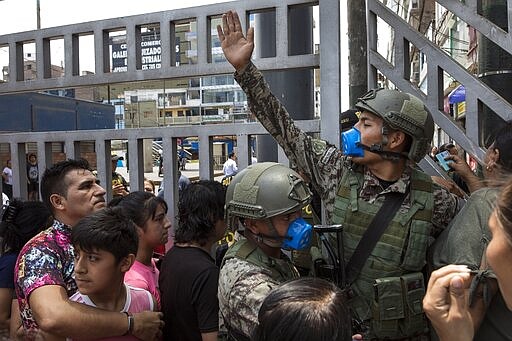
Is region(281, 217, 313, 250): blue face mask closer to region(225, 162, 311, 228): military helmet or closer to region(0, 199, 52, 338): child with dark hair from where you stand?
region(225, 162, 311, 228): military helmet

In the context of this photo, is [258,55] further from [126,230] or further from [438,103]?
[126,230]

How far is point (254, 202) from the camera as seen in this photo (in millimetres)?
1821

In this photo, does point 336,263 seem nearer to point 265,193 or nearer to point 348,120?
point 265,193

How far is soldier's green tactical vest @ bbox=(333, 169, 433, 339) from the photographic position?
198 centimetres

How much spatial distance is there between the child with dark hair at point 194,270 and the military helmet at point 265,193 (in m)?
0.31

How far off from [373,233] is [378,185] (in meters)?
0.21

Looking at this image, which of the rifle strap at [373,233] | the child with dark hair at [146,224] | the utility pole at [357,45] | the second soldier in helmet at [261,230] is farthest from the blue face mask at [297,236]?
the utility pole at [357,45]

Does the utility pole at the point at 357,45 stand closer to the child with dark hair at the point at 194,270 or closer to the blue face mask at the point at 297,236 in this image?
the child with dark hair at the point at 194,270

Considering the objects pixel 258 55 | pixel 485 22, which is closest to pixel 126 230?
pixel 258 55

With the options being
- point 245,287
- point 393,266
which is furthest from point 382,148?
point 245,287

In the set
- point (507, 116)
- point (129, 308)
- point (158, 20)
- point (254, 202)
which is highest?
point (158, 20)

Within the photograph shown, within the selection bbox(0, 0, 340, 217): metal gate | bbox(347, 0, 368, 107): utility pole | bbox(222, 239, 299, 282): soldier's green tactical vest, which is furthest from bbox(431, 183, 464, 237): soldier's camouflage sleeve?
bbox(347, 0, 368, 107): utility pole

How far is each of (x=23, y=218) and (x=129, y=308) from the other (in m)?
0.96

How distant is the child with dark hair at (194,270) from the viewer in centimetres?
202
